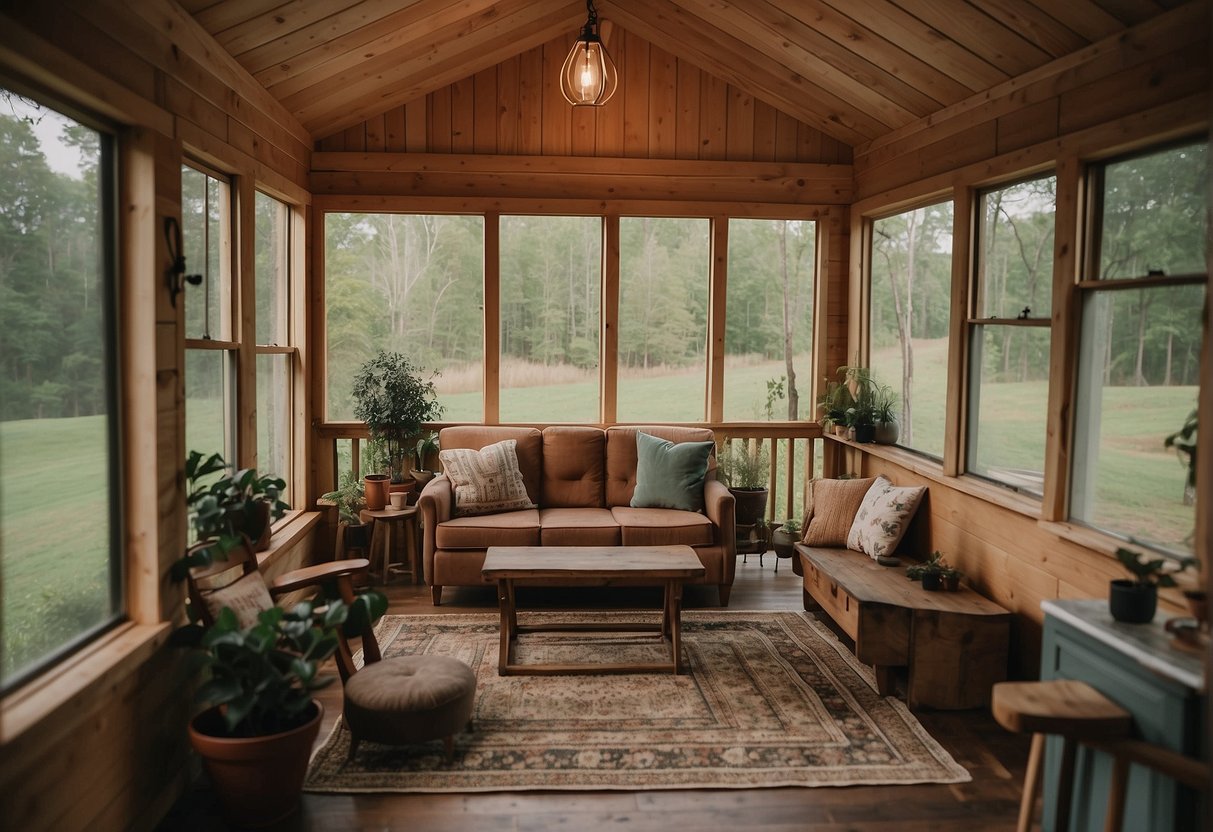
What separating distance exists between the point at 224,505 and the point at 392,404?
2.46 m

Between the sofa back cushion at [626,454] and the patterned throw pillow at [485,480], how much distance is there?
0.58 meters

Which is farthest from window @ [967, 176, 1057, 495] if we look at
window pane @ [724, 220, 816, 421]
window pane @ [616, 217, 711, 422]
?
window pane @ [616, 217, 711, 422]

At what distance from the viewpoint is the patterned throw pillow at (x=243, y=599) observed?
3143mm

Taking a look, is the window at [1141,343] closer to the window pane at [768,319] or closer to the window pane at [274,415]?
the window pane at [768,319]

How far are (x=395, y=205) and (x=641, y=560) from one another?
124 inches

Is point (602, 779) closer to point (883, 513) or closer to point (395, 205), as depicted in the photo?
point (883, 513)

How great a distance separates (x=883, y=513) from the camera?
4793 mm

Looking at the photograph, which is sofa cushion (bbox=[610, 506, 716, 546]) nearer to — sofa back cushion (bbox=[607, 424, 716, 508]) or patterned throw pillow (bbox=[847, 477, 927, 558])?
sofa back cushion (bbox=[607, 424, 716, 508])

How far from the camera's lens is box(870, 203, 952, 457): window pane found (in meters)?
5.04

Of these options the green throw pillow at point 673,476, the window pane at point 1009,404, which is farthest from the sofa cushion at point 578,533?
the window pane at point 1009,404

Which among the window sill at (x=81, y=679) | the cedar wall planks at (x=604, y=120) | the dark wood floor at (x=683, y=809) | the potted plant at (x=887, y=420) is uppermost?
the cedar wall planks at (x=604, y=120)

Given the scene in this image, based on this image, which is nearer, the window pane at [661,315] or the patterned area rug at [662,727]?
the patterned area rug at [662,727]

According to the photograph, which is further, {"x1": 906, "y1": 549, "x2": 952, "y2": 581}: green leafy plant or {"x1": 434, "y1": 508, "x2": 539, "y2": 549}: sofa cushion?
{"x1": 434, "y1": 508, "x2": 539, "y2": 549}: sofa cushion

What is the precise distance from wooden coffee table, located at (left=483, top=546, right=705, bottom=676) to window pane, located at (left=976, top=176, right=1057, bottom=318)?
1960mm
